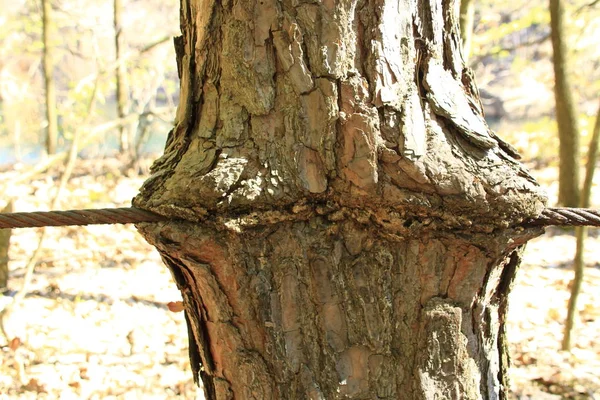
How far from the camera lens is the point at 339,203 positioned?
1076 mm

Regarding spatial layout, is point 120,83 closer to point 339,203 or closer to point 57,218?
point 57,218

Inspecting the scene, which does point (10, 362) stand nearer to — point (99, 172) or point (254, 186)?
point (254, 186)

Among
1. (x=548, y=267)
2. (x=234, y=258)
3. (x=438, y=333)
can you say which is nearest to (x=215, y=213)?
(x=234, y=258)

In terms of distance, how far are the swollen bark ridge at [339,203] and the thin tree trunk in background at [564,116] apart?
4809 millimetres

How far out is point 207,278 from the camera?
43.3 inches

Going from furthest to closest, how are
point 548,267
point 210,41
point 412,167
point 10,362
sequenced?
point 548,267, point 10,362, point 210,41, point 412,167

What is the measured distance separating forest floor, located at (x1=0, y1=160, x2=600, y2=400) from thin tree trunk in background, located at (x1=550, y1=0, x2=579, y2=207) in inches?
20.6

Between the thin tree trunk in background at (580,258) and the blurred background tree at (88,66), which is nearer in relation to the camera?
the thin tree trunk in background at (580,258)

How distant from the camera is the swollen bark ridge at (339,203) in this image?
105 centimetres

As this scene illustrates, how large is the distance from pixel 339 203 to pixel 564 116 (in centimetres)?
510

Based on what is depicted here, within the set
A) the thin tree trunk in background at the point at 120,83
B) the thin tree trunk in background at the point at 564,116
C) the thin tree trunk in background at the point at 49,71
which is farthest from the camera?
the thin tree trunk in background at the point at 120,83

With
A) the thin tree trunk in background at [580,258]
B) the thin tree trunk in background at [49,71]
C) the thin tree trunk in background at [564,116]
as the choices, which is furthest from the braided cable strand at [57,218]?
the thin tree trunk in background at [49,71]

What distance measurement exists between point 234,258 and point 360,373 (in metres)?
0.35

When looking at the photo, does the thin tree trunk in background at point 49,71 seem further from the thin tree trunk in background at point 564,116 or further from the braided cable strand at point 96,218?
the braided cable strand at point 96,218
